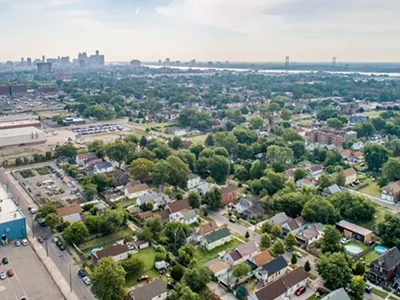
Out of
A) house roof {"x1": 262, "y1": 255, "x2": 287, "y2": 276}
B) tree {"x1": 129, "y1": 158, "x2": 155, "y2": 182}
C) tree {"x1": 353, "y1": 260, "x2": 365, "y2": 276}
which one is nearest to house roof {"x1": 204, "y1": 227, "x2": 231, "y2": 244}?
house roof {"x1": 262, "y1": 255, "x2": 287, "y2": 276}

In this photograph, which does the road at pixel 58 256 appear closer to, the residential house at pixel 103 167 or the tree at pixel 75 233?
the tree at pixel 75 233

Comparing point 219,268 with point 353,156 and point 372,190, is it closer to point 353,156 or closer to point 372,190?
point 372,190

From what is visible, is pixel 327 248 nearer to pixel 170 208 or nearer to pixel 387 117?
pixel 170 208

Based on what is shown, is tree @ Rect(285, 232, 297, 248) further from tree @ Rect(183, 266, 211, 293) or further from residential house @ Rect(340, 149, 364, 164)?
residential house @ Rect(340, 149, 364, 164)

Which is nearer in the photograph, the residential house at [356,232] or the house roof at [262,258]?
the house roof at [262,258]

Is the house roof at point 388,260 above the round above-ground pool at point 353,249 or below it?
above

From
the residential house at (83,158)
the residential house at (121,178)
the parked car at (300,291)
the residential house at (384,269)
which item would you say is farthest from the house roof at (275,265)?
the residential house at (83,158)
